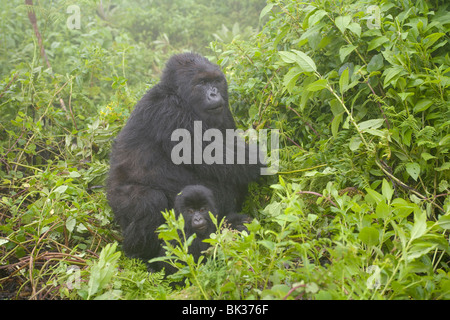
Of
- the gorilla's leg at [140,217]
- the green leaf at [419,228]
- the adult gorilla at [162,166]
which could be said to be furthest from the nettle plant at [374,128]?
the gorilla's leg at [140,217]

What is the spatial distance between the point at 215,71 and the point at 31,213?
1.80m

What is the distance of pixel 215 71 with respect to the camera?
3.69m

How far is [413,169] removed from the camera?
2793 mm

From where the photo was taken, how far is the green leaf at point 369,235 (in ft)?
7.36

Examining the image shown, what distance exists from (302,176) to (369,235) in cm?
110

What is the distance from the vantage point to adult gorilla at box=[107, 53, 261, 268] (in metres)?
3.38

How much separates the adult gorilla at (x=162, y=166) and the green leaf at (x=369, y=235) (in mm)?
1361

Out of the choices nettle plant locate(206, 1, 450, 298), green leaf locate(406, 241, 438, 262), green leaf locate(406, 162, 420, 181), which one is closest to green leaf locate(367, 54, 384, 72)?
nettle plant locate(206, 1, 450, 298)

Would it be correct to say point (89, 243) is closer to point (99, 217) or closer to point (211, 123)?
point (99, 217)

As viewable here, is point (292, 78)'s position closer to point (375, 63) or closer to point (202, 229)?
point (375, 63)

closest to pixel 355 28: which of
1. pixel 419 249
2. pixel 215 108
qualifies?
pixel 215 108
